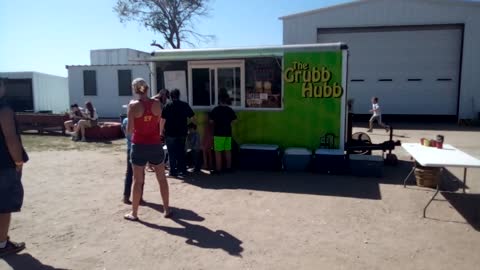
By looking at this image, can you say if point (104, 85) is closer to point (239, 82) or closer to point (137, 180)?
point (239, 82)

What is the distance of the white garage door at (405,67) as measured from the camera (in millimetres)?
20250

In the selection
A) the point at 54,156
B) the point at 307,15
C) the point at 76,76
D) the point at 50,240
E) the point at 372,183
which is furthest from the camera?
the point at 76,76

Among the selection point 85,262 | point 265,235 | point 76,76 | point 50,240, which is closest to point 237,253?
point 265,235

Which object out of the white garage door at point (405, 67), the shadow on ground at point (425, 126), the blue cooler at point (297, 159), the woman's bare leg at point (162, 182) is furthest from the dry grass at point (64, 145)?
the white garage door at point (405, 67)

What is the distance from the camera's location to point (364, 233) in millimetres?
4988

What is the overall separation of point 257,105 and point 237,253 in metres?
5.23

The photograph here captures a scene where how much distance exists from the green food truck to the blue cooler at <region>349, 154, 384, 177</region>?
635mm

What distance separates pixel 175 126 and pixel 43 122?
1095 centimetres

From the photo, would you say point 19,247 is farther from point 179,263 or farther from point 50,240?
point 179,263

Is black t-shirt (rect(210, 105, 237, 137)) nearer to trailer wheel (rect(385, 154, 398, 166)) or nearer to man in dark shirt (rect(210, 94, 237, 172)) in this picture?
man in dark shirt (rect(210, 94, 237, 172))

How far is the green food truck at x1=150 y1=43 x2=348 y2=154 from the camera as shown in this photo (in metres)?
8.70

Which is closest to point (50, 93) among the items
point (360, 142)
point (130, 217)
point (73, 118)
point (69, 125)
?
point (69, 125)

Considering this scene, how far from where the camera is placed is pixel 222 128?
8359 mm

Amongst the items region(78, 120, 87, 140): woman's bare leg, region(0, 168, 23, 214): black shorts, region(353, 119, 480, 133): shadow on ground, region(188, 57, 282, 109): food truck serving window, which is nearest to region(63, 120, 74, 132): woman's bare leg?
region(78, 120, 87, 140): woman's bare leg
